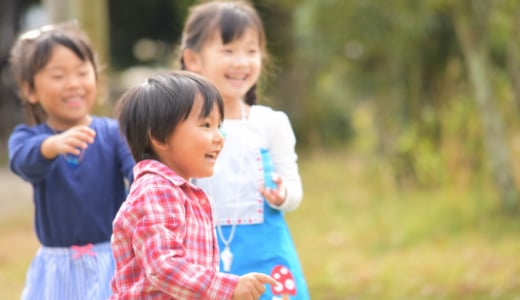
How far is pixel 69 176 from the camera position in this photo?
326 centimetres

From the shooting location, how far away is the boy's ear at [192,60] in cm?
341

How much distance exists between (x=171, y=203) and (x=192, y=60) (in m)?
1.20

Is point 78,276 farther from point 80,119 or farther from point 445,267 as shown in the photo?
point 445,267

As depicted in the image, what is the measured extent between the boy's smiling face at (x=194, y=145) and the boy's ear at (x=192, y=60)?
3.18ft

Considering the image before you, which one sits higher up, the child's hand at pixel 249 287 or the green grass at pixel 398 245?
the green grass at pixel 398 245

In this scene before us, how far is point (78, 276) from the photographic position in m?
3.25

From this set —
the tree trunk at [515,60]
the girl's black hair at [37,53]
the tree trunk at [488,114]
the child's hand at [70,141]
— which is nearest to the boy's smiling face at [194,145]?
the child's hand at [70,141]

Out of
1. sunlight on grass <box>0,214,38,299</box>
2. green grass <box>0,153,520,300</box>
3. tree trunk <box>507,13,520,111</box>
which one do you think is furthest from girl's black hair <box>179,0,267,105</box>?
tree trunk <box>507,13,520,111</box>

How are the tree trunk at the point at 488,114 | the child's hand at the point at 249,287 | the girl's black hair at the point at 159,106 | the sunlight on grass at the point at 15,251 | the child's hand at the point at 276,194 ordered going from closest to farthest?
the child's hand at the point at 249,287, the girl's black hair at the point at 159,106, the child's hand at the point at 276,194, the sunlight on grass at the point at 15,251, the tree trunk at the point at 488,114

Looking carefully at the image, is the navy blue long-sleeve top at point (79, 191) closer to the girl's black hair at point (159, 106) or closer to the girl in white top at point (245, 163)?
the girl in white top at point (245, 163)

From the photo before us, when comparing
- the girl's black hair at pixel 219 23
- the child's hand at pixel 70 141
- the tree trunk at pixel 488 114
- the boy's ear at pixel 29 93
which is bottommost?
the child's hand at pixel 70 141

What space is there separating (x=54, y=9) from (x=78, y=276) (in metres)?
2.63

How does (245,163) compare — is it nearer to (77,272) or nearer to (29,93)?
(77,272)

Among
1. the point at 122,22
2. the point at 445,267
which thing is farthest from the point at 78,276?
the point at 122,22
